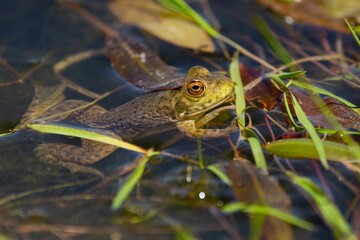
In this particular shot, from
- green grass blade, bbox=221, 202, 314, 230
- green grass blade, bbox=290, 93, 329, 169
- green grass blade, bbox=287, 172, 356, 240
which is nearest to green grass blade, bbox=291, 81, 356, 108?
green grass blade, bbox=290, 93, 329, 169

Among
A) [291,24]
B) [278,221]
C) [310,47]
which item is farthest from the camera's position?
[291,24]

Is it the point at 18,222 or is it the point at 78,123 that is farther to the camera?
the point at 78,123

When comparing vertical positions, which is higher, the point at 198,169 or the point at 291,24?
the point at 291,24

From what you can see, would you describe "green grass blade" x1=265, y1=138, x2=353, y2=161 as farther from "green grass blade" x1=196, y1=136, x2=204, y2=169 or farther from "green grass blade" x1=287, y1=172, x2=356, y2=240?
"green grass blade" x1=196, y1=136, x2=204, y2=169

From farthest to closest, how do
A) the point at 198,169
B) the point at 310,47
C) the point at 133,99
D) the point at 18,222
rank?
the point at 310,47 < the point at 133,99 < the point at 198,169 < the point at 18,222

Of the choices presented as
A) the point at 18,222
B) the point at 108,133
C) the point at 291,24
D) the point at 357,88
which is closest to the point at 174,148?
the point at 108,133

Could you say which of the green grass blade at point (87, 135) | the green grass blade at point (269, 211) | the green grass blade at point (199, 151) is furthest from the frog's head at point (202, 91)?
the green grass blade at point (269, 211)

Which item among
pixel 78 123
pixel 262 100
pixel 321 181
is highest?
pixel 262 100

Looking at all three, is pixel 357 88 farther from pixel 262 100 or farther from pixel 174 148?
pixel 174 148
